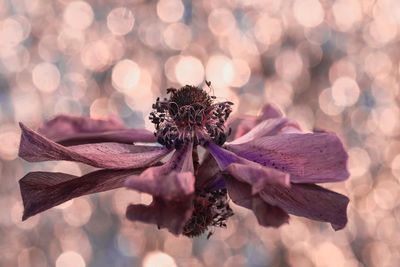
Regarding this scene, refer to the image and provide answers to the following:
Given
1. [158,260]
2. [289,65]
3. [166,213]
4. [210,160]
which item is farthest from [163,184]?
[289,65]

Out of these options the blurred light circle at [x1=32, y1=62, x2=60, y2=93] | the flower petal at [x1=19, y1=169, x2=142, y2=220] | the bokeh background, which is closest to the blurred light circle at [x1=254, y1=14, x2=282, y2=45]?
the bokeh background

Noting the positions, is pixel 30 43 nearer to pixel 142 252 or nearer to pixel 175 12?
pixel 175 12

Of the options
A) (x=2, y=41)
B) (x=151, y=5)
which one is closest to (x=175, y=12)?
(x=151, y=5)

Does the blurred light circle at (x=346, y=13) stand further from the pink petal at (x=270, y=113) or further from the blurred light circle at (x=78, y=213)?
the pink petal at (x=270, y=113)

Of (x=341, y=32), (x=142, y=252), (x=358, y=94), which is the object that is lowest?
(x=142, y=252)

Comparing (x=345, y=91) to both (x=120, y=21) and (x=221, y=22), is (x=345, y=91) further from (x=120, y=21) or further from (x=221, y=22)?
(x=120, y=21)
